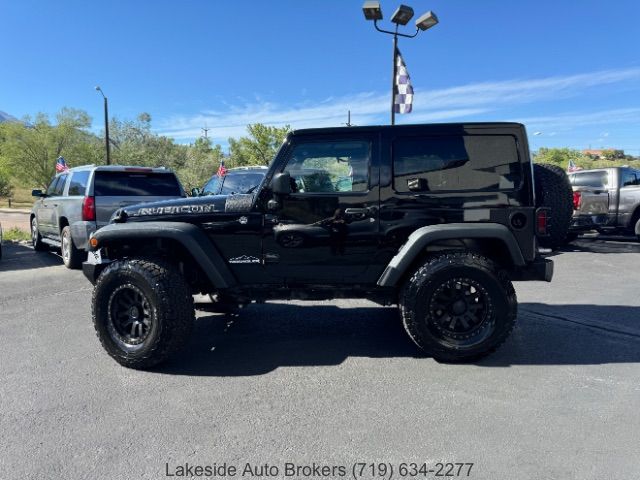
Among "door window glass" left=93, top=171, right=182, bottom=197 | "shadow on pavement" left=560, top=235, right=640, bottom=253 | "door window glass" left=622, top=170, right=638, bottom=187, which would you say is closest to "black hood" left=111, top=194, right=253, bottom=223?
"door window glass" left=93, top=171, right=182, bottom=197

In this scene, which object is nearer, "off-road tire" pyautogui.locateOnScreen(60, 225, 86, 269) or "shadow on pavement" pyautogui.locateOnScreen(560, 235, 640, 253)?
"off-road tire" pyautogui.locateOnScreen(60, 225, 86, 269)

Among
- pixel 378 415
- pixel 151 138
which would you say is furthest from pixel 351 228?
pixel 151 138

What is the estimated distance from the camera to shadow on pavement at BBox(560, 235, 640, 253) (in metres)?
10.3

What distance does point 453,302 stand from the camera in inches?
147

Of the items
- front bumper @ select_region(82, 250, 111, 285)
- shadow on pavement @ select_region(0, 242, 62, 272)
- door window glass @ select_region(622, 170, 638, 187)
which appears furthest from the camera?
door window glass @ select_region(622, 170, 638, 187)

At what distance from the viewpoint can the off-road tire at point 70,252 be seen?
798 centimetres

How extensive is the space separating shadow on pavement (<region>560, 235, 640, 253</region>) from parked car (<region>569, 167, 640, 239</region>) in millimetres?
402

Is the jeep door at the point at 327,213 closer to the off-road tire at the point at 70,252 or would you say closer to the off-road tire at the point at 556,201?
the off-road tire at the point at 556,201

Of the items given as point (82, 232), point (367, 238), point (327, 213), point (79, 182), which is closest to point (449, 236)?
point (367, 238)

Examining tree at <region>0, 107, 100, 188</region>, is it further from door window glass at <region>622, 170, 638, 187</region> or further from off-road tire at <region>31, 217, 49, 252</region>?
door window glass at <region>622, 170, 638, 187</region>

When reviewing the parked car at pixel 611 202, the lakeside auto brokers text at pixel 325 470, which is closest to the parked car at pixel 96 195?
the lakeside auto brokers text at pixel 325 470

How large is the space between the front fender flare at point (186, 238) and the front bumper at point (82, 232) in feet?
12.6

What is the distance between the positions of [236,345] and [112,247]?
1420mm

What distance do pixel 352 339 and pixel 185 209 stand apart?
198 cm
